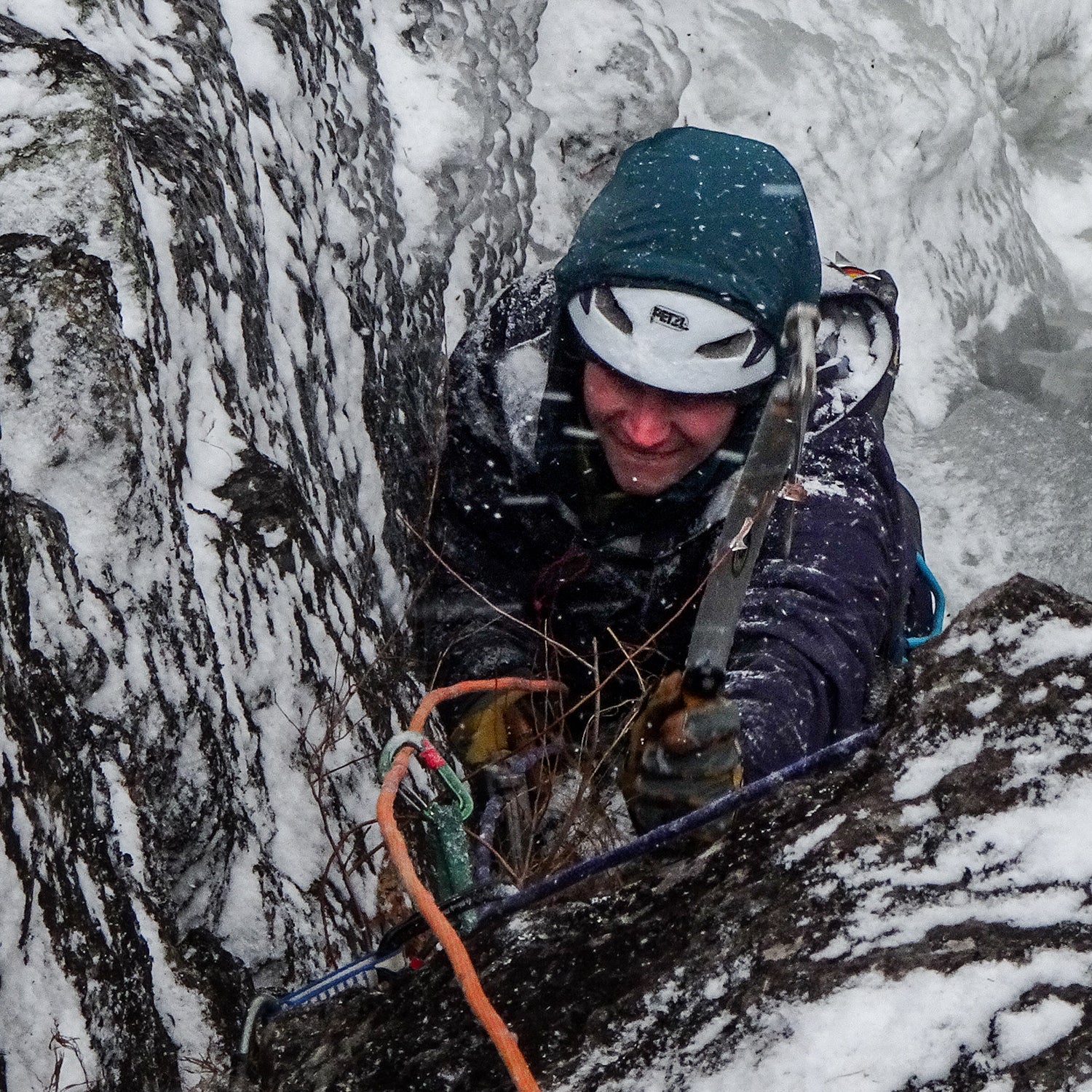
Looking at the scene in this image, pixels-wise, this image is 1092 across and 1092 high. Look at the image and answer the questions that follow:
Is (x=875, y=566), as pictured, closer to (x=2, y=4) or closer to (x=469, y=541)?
(x=469, y=541)

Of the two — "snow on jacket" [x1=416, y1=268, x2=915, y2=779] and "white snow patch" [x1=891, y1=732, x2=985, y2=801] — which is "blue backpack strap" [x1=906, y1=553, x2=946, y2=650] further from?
"white snow patch" [x1=891, y1=732, x2=985, y2=801]

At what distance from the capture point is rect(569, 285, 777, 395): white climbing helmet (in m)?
2.39

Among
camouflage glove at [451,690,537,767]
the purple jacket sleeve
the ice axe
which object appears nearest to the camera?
the ice axe

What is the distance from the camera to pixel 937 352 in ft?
18.9

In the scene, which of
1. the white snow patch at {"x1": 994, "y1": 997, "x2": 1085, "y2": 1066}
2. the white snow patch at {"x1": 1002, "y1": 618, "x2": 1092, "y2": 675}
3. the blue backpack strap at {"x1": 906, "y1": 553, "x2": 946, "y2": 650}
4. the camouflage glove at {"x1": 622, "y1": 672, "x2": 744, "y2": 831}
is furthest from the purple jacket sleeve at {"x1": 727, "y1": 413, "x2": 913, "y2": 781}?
the white snow patch at {"x1": 994, "y1": 997, "x2": 1085, "y2": 1066}

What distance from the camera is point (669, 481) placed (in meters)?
2.69

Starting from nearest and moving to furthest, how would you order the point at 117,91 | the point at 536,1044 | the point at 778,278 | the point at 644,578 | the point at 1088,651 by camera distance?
1. the point at 536,1044
2. the point at 1088,651
3. the point at 117,91
4. the point at 778,278
5. the point at 644,578

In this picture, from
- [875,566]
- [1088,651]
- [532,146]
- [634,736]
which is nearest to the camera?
[1088,651]

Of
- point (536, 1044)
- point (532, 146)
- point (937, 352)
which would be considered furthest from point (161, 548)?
point (937, 352)

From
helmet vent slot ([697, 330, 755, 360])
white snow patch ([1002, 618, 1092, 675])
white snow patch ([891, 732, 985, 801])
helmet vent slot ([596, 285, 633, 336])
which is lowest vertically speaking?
white snow patch ([891, 732, 985, 801])

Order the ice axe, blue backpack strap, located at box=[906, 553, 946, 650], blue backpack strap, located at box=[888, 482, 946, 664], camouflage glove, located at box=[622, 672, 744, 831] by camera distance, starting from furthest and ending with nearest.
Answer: blue backpack strap, located at box=[906, 553, 946, 650] < blue backpack strap, located at box=[888, 482, 946, 664] < the ice axe < camouflage glove, located at box=[622, 672, 744, 831]

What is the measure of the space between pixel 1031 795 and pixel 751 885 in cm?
34

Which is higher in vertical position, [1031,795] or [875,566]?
[875,566]

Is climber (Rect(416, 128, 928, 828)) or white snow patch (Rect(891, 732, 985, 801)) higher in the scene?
climber (Rect(416, 128, 928, 828))
